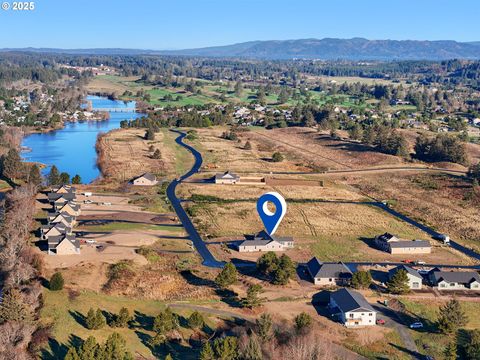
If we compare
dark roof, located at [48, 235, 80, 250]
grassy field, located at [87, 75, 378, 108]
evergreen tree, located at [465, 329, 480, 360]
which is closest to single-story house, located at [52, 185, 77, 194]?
dark roof, located at [48, 235, 80, 250]

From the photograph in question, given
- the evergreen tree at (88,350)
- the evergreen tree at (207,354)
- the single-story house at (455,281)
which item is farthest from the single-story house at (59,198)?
the single-story house at (455,281)

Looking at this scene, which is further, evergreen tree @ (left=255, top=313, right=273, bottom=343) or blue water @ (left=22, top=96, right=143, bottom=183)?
blue water @ (left=22, top=96, right=143, bottom=183)


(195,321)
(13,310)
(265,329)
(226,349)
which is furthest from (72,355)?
(265,329)

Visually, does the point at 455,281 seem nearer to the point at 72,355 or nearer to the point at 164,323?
the point at 164,323

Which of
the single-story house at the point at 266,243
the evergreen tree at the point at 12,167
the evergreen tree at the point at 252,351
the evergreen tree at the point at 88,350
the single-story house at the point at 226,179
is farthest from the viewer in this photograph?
the single-story house at the point at 226,179

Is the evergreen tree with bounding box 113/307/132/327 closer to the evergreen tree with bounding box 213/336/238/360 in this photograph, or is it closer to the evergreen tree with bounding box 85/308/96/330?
the evergreen tree with bounding box 85/308/96/330

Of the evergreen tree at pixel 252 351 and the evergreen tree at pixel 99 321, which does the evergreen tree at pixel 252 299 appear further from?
the evergreen tree at pixel 99 321

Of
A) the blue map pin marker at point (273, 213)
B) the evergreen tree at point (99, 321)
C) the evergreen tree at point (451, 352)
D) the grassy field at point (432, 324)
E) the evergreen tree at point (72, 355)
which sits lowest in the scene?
the grassy field at point (432, 324)
